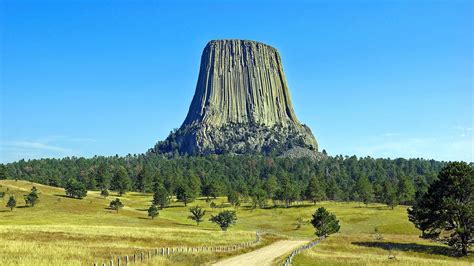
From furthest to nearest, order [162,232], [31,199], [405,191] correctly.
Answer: [405,191], [31,199], [162,232]

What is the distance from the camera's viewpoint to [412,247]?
211ft

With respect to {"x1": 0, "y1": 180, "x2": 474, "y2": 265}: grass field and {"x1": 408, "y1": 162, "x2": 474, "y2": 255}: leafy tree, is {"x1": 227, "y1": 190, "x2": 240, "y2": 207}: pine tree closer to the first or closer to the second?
{"x1": 0, "y1": 180, "x2": 474, "y2": 265}: grass field

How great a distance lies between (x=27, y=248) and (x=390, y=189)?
13177 centimetres

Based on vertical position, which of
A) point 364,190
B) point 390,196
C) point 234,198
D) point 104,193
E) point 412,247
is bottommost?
point 412,247

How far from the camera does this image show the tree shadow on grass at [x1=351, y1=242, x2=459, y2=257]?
6097cm

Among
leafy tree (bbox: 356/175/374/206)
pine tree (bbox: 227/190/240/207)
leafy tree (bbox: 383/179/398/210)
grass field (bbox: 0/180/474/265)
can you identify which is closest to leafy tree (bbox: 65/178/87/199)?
grass field (bbox: 0/180/474/265)

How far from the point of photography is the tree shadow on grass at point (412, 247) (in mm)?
60975

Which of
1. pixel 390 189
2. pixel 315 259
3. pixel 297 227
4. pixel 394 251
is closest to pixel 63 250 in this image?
pixel 315 259

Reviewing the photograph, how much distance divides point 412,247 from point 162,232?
37443 mm

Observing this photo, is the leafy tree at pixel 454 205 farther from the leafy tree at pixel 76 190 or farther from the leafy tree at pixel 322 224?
the leafy tree at pixel 76 190

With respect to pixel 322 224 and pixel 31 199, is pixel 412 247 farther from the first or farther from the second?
pixel 31 199

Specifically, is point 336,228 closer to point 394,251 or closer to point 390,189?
point 394,251

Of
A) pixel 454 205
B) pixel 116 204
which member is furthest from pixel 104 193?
pixel 454 205

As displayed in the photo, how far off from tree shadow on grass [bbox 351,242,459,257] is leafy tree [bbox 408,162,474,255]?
53.9 inches
